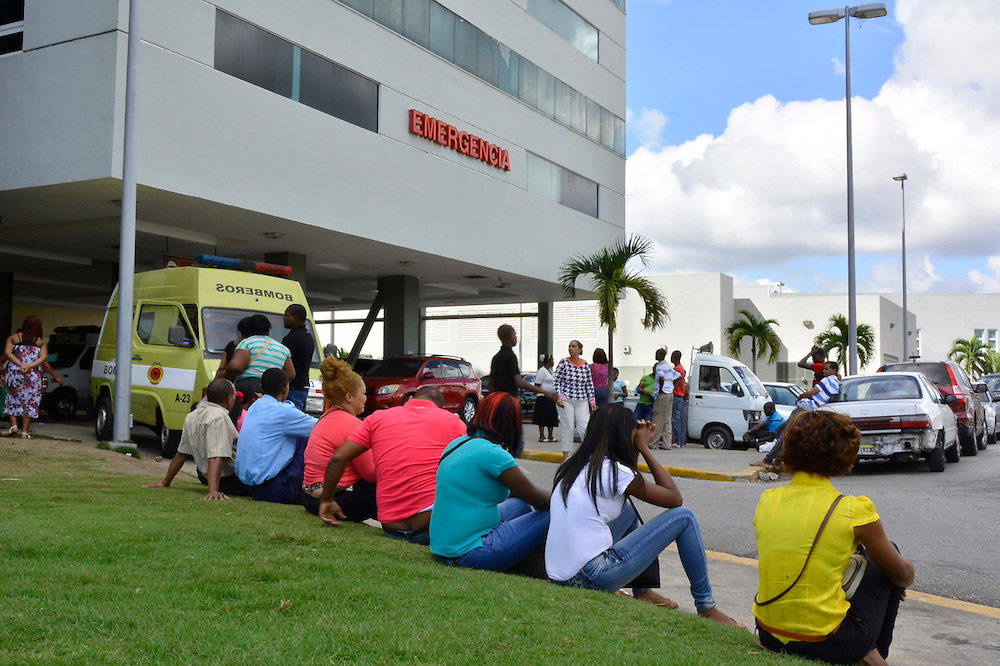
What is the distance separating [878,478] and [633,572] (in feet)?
31.5

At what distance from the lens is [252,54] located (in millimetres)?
17766

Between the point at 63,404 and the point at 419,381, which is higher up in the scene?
the point at 419,381

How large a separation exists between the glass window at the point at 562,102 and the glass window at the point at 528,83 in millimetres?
1285

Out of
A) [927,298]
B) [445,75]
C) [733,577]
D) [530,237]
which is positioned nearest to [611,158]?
[530,237]

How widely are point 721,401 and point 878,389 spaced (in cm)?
383

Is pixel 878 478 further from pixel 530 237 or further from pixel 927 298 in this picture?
pixel 927 298

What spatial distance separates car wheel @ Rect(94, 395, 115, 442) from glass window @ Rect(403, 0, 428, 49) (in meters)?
11.5

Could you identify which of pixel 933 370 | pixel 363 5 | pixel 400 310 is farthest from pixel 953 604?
pixel 400 310

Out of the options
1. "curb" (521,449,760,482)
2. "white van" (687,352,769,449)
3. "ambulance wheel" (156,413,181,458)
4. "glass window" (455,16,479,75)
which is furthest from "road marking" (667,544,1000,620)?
"glass window" (455,16,479,75)

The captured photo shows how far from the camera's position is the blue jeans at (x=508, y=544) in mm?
5281

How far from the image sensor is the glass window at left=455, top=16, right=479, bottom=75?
2375 cm

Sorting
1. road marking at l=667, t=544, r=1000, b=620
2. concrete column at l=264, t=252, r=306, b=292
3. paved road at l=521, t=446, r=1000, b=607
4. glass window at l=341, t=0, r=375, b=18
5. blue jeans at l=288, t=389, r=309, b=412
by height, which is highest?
glass window at l=341, t=0, r=375, b=18

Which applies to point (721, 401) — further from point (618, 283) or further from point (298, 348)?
point (298, 348)

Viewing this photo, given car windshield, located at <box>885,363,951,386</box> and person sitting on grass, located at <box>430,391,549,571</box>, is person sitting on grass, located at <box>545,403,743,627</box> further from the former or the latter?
car windshield, located at <box>885,363,951,386</box>
